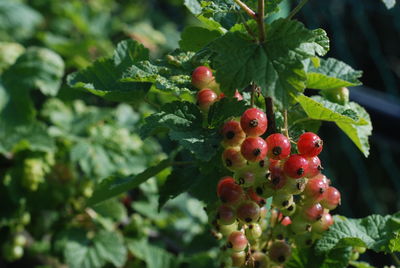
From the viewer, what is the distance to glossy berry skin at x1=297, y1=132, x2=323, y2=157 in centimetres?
101

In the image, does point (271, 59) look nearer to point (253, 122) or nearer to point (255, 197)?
point (253, 122)

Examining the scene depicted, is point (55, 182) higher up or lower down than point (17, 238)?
higher up

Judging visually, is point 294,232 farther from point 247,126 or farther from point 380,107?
point 380,107

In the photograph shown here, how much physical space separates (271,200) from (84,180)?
40.4 inches

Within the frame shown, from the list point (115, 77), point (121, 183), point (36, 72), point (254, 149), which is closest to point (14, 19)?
point (36, 72)

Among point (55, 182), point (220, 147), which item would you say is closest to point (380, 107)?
point (55, 182)

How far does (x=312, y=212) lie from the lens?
1.09m

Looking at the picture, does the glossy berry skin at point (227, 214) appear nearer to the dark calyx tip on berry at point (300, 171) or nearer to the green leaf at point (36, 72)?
the dark calyx tip on berry at point (300, 171)

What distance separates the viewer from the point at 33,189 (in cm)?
191

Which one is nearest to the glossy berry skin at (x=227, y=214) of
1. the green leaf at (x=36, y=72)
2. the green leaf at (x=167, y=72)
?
the green leaf at (x=167, y=72)

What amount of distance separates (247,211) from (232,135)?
0.45ft

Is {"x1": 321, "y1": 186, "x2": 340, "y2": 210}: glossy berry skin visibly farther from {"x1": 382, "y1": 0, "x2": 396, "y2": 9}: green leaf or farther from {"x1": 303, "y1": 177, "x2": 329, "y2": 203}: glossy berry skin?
{"x1": 382, "y1": 0, "x2": 396, "y2": 9}: green leaf

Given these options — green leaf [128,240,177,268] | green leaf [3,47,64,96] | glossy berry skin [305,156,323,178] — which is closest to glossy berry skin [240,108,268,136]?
glossy berry skin [305,156,323,178]

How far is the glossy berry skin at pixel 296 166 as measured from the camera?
992 mm
